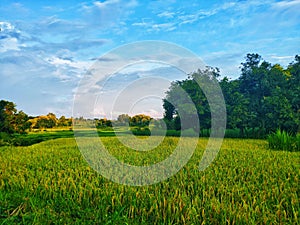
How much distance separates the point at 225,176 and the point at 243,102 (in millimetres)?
12557

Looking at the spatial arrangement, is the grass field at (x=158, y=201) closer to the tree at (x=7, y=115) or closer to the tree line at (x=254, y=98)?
the tree at (x=7, y=115)

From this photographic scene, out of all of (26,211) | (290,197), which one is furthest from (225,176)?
(26,211)

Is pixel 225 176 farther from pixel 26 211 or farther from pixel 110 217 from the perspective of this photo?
pixel 26 211

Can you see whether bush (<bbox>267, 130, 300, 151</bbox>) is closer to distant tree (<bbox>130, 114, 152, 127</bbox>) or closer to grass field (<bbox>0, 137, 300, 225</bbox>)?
grass field (<bbox>0, 137, 300, 225</bbox>)

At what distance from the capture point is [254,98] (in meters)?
16.9

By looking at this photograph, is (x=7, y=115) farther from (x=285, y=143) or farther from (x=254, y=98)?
(x=254, y=98)

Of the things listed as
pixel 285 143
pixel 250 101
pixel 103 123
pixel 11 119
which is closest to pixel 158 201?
pixel 285 143

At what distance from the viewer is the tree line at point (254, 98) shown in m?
14.8

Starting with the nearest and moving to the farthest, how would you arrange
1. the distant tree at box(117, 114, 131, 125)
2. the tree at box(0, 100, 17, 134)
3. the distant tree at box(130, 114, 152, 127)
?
the tree at box(0, 100, 17, 134)
the distant tree at box(117, 114, 131, 125)
the distant tree at box(130, 114, 152, 127)

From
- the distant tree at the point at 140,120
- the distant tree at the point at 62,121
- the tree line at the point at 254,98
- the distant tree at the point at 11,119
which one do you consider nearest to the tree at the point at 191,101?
the tree line at the point at 254,98

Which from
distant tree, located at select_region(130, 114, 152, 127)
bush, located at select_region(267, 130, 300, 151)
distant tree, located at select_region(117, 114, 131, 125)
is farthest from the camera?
distant tree, located at select_region(130, 114, 152, 127)

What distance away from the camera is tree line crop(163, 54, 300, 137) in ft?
48.4

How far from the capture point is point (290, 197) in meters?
3.09

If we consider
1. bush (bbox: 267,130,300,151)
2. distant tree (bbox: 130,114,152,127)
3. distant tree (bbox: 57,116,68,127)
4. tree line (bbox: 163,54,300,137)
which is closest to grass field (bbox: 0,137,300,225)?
bush (bbox: 267,130,300,151)
